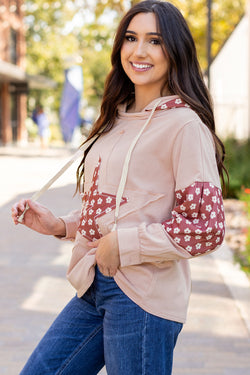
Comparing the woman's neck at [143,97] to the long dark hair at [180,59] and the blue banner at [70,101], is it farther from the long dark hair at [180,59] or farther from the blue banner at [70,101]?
the blue banner at [70,101]

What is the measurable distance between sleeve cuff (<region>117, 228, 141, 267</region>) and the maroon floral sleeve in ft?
0.33

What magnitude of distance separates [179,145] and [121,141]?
0.24 metres

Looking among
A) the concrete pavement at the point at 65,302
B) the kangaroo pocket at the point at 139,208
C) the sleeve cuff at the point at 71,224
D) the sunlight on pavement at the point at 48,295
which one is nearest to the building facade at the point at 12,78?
the concrete pavement at the point at 65,302

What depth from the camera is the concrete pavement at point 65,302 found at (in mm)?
4027

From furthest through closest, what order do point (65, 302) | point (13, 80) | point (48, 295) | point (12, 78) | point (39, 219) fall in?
point (13, 80)
point (12, 78)
point (48, 295)
point (65, 302)
point (39, 219)

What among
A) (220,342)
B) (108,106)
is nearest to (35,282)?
(220,342)

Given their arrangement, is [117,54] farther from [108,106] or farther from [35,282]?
[35,282]

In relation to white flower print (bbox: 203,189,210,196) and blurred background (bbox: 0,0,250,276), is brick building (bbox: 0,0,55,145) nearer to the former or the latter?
blurred background (bbox: 0,0,250,276)

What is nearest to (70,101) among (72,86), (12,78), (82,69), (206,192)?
(72,86)

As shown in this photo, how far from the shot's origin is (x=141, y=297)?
1945 millimetres

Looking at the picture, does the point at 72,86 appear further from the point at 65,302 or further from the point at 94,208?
the point at 94,208

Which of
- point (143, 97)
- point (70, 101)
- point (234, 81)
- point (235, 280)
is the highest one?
point (234, 81)

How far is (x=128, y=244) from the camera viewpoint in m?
1.91

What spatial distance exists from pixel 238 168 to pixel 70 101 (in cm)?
801
